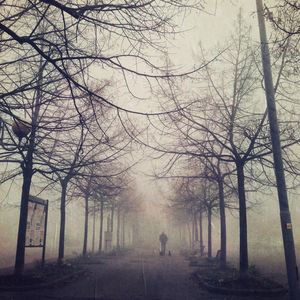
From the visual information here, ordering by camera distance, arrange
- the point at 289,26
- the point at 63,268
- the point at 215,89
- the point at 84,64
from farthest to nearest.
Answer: the point at 63,268 → the point at 215,89 → the point at 289,26 → the point at 84,64

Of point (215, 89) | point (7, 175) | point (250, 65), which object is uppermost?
point (250, 65)

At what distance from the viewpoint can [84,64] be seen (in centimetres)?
605

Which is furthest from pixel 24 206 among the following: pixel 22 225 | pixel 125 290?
pixel 125 290

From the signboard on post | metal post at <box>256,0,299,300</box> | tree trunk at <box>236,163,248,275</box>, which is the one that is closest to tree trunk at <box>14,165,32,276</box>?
the signboard on post

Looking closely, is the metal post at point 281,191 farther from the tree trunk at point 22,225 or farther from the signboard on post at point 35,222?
the signboard on post at point 35,222

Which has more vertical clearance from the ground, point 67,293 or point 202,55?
point 202,55

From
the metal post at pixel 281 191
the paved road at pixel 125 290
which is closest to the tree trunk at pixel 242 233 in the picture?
the paved road at pixel 125 290

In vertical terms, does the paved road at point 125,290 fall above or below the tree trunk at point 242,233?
below

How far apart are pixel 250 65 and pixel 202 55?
1.65 metres

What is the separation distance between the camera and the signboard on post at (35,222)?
10.9m

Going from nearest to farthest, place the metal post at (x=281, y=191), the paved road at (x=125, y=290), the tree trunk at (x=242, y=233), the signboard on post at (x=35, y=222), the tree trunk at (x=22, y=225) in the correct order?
the metal post at (x=281, y=191), the paved road at (x=125, y=290), the tree trunk at (x=22, y=225), the tree trunk at (x=242, y=233), the signboard on post at (x=35, y=222)

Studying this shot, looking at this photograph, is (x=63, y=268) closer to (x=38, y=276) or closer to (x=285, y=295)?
(x=38, y=276)

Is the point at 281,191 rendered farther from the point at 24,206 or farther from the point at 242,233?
the point at 24,206

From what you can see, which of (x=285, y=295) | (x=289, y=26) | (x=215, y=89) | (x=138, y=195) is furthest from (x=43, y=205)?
(x=138, y=195)
